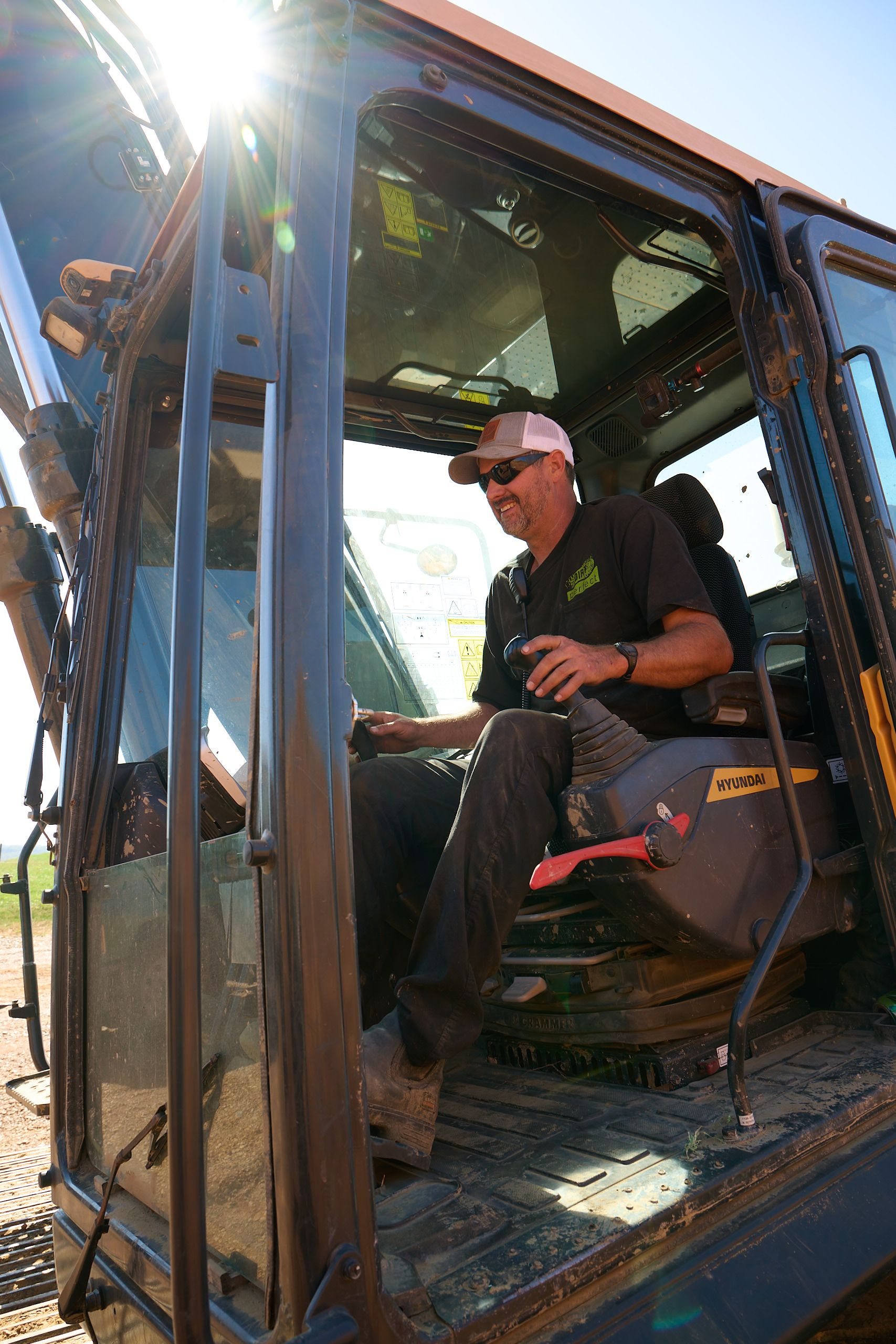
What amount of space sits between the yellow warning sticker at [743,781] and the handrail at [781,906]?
0.03 metres

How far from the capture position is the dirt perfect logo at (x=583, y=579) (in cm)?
228

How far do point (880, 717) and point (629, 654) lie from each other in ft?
1.77

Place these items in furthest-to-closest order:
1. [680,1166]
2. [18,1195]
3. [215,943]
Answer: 1. [18,1195]
2. [680,1166]
3. [215,943]

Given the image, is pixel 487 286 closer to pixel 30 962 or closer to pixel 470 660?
pixel 470 660

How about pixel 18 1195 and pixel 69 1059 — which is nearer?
pixel 69 1059

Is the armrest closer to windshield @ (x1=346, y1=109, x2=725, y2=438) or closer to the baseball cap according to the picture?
the baseball cap

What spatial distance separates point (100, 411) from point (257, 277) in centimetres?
152

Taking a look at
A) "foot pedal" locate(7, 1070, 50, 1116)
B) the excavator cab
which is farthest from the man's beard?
"foot pedal" locate(7, 1070, 50, 1116)

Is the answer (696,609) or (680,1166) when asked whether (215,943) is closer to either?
(680,1166)

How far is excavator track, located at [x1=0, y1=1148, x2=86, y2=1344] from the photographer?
2.23 meters

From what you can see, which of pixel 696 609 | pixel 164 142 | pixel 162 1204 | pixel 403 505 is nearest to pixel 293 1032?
pixel 162 1204

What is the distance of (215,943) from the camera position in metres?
1.27

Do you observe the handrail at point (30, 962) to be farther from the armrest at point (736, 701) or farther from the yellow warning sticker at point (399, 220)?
the yellow warning sticker at point (399, 220)

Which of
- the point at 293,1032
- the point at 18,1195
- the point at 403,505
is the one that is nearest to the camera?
the point at 293,1032
